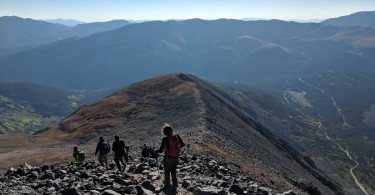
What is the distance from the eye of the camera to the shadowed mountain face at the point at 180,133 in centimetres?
5388

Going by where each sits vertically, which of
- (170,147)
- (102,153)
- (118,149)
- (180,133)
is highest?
(170,147)

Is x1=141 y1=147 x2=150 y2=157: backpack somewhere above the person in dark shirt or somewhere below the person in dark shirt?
below

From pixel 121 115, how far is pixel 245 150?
119 ft

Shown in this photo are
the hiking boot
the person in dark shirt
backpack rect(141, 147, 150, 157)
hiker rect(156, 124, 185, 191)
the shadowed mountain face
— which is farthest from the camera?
the shadowed mountain face

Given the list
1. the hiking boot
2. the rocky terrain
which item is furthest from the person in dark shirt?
the hiking boot

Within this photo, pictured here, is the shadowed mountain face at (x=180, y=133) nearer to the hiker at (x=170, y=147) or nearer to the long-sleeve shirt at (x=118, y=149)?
the long-sleeve shirt at (x=118, y=149)

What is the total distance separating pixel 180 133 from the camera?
198 ft

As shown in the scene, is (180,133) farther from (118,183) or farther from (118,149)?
(118,183)

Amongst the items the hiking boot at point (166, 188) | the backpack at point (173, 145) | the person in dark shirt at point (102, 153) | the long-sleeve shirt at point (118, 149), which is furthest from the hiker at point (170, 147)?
the person in dark shirt at point (102, 153)

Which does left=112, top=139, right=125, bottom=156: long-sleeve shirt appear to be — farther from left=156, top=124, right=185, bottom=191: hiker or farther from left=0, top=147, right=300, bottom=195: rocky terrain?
left=156, top=124, right=185, bottom=191: hiker

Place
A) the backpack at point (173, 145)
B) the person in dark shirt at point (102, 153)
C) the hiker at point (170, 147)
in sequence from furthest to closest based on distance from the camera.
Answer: the person in dark shirt at point (102, 153), the backpack at point (173, 145), the hiker at point (170, 147)

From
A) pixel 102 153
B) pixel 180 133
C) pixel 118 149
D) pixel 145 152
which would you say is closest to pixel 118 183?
pixel 118 149

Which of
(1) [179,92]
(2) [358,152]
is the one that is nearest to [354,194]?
(1) [179,92]

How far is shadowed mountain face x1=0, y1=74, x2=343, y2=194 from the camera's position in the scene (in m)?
53.9
